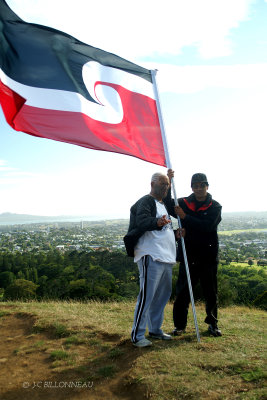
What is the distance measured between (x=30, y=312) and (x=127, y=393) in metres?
3.48

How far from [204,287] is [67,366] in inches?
83.7

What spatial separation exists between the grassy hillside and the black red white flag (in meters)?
2.54

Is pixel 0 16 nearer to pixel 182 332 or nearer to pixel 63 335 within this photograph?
pixel 63 335

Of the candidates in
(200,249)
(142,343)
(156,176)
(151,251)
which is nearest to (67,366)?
(142,343)

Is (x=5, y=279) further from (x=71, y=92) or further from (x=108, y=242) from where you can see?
(x=108, y=242)

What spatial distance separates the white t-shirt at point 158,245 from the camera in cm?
389

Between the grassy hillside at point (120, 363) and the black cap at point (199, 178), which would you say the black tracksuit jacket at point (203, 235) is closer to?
the black cap at point (199, 178)

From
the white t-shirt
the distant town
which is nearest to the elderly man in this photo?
the white t-shirt

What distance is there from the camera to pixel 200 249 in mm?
4473

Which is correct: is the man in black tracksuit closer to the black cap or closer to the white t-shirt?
the black cap

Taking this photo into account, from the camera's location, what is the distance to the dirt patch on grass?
3082 millimetres

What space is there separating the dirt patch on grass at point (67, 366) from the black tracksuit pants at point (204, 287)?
0.91m

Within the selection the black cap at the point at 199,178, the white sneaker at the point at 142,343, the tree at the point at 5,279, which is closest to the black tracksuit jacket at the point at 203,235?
the black cap at the point at 199,178

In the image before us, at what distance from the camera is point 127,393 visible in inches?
118
